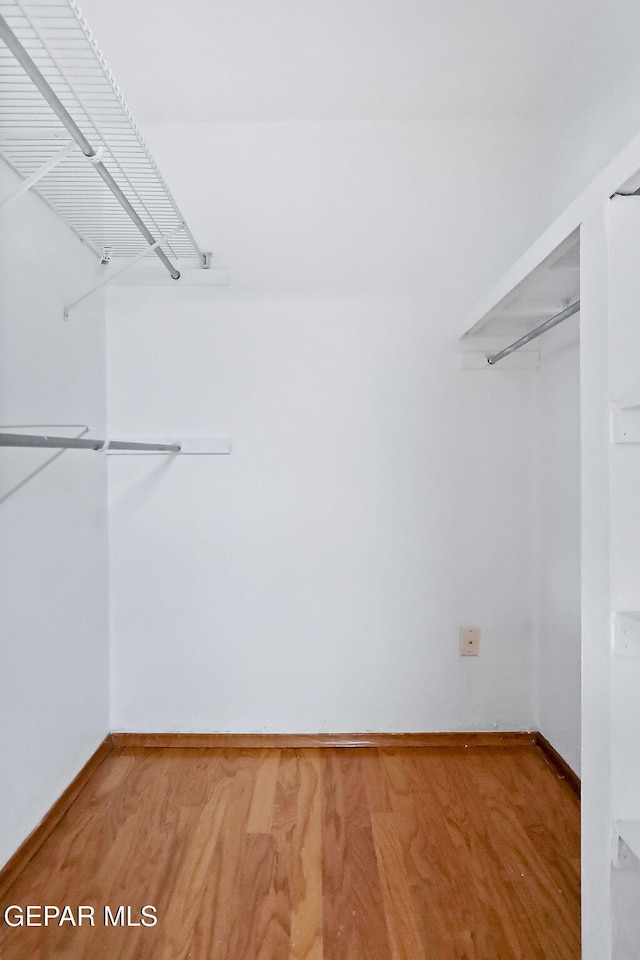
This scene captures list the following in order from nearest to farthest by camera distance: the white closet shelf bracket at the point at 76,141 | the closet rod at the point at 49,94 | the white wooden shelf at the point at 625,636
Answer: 1. the closet rod at the point at 49,94
2. the white wooden shelf at the point at 625,636
3. the white closet shelf bracket at the point at 76,141

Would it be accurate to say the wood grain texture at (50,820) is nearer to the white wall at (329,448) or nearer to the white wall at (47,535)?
the white wall at (47,535)

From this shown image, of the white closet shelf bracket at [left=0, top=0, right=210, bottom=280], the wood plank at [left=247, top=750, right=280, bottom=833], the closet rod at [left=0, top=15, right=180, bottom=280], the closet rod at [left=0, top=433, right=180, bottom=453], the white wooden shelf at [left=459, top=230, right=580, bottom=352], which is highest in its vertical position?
the white closet shelf bracket at [left=0, top=0, right=210, bottom=280]

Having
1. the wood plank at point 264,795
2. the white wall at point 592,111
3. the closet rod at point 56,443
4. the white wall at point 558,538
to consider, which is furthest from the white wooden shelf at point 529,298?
the wood plank at point 264,795

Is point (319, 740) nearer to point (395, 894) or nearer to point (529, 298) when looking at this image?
point (395, 894)

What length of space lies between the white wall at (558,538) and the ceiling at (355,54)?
31.2 inches

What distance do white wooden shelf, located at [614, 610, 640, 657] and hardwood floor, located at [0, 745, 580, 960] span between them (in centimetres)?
70

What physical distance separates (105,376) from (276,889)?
1660mm

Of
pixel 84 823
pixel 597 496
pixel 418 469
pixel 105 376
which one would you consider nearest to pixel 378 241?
pixel 418 469

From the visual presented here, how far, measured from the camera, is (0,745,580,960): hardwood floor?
1.31 meters

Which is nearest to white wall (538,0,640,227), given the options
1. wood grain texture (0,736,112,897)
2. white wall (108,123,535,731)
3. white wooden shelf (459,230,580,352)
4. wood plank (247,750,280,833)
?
white wall (108,123,535,731)

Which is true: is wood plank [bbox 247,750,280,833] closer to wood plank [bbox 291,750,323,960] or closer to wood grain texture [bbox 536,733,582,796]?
wood plank [bbox 291,750,323,960]

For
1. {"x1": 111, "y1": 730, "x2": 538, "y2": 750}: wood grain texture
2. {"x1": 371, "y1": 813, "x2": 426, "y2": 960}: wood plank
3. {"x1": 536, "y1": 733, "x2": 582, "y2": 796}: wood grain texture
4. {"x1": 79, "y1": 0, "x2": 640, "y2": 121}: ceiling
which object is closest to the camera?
{"x1": 371, "y1": 813, "x2": 426, "y2": 960}: wood plank

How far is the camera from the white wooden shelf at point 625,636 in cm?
106

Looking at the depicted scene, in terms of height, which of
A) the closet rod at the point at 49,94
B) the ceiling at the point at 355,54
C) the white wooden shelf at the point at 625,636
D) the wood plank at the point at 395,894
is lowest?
the wood plank at the point at 395,894
